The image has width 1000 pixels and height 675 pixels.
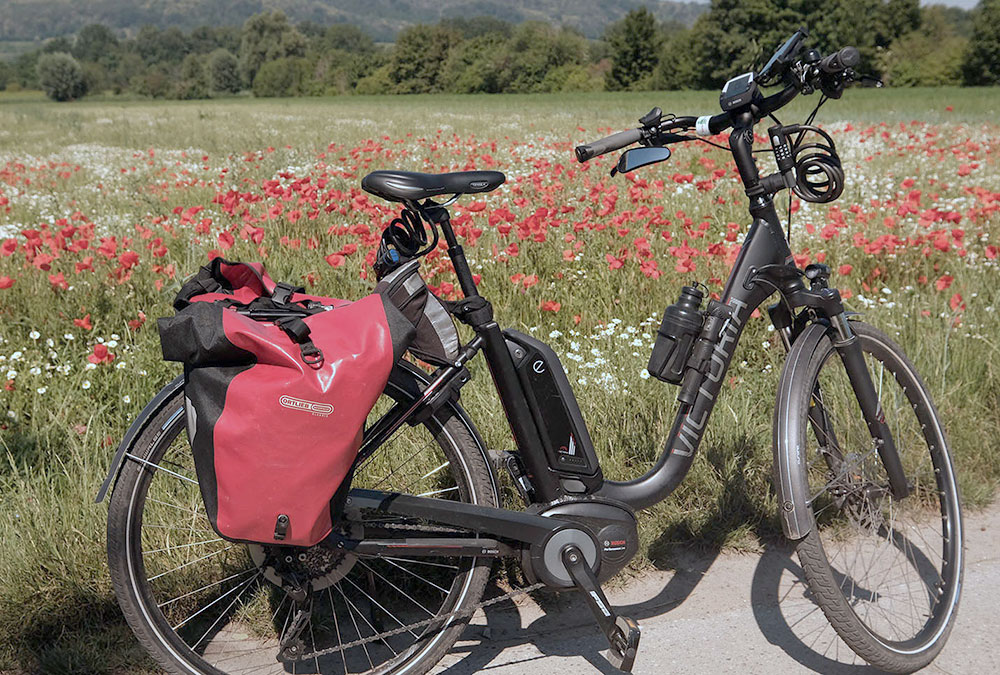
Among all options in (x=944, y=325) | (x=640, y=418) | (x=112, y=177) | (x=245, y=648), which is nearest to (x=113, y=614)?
(x=245, y=648)

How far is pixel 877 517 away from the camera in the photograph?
9.14 ft

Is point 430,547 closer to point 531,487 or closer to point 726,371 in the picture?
point 531,487

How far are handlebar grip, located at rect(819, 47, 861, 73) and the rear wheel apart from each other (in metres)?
1.34

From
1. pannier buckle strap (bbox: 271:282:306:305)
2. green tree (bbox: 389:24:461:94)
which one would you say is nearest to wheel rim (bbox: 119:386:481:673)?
pannier buckle strap (bbox: 271:282:306:305)

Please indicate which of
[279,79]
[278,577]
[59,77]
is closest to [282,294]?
[278,577]

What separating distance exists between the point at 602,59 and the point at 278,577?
330 ft

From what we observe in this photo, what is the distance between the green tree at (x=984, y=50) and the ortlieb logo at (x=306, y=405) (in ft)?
222

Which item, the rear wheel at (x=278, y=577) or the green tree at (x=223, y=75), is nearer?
the rear wheel at (x=278, y=577)

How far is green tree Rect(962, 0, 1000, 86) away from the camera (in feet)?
196

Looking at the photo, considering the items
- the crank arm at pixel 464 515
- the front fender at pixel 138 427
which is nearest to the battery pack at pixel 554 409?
the crank arm at pixel 464 515

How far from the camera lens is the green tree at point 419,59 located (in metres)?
93.5

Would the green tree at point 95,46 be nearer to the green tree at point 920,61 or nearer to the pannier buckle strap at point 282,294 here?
the green tree at point 920,61

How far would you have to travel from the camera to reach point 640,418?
3510 mm

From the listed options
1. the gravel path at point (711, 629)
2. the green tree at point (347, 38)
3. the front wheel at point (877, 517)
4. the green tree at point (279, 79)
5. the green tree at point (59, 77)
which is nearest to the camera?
the front wheel at point (877, 517)
